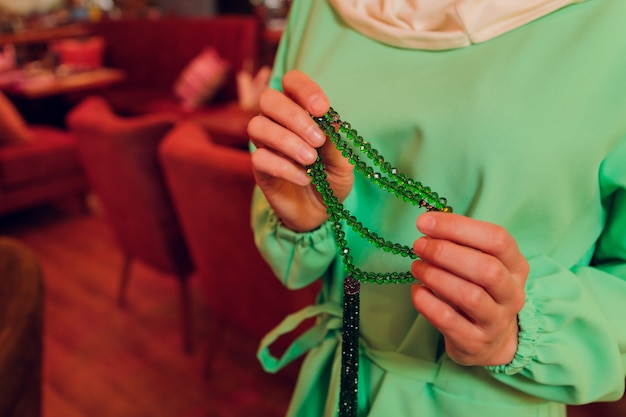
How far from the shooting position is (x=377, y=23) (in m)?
0.66

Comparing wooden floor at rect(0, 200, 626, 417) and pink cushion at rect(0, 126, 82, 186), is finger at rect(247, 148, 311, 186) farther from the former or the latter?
pink cushion at rect(0, 126, 82, 186)

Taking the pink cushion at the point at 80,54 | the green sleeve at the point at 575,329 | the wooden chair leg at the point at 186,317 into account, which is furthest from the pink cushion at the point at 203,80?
the green sleeve at the point at 575,329

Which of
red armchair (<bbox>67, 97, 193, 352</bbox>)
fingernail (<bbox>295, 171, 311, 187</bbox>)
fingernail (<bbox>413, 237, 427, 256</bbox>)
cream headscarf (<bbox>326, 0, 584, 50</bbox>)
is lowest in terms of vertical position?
red armchair (<bbox>67, 97, 193, 352</bbox>)

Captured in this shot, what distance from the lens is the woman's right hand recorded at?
1.81 feet

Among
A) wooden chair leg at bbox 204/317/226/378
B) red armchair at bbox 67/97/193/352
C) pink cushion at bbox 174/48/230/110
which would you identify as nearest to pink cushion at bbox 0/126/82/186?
pink cushion at bbox 174/48/230/110

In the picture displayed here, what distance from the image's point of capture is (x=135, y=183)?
1835mm

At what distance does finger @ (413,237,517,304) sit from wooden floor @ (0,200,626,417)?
58.4 inches

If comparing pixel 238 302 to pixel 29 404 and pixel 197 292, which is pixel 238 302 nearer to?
pixel 29 404

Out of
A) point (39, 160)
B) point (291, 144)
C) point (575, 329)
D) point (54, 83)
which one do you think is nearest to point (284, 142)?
point (291, 144)

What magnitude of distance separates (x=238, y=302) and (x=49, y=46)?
5.18 m

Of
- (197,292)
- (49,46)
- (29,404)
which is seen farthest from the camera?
(49,46)

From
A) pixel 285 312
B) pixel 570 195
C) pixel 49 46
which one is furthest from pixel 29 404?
pixel 49 46

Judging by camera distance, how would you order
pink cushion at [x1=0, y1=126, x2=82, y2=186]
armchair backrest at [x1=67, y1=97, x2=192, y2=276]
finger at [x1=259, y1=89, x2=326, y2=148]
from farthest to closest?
pink cushion at [x1=0, y1=126, x2=82, y2=186]
armchair backrest at [x1=67, y1=97, x2=192, y2=276]
finger at [x1=259, y1=89, x2=326, y2=148]

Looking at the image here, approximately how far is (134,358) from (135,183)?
73 centimetres
